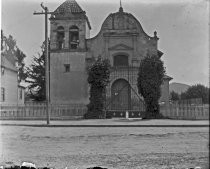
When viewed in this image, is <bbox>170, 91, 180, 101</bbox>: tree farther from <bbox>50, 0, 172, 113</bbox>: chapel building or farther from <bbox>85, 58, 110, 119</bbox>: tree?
<bbox>85, 58, 110, 119</bbox>: tree

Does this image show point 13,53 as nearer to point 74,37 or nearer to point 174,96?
point 74,37

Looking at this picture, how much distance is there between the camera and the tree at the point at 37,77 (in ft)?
14.2

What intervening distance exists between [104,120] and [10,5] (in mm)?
1740

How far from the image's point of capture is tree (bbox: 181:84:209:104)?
350 cm

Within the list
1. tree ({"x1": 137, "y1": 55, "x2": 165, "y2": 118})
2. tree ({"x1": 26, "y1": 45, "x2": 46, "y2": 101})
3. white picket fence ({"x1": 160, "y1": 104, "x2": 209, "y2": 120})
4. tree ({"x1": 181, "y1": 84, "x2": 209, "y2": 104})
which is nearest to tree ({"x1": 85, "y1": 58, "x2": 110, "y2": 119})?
tree ({"x1": 137, "y1": 55, "x2": 165, "y2": 118})

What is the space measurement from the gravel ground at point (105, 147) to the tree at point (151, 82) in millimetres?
307

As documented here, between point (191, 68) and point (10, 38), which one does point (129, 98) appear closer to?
point (191, 68)

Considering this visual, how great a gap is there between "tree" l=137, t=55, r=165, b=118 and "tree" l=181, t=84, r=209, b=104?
1.24ft

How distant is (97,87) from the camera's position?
15.3 feet

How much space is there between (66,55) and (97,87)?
58 cm

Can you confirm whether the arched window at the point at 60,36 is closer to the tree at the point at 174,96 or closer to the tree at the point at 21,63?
the tree at the point at 21,63

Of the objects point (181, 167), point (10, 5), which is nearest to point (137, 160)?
point (181, 167)

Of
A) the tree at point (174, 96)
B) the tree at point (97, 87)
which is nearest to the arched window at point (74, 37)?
the tree at point (97, 87)

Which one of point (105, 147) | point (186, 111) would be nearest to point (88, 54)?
point (105, 147)
